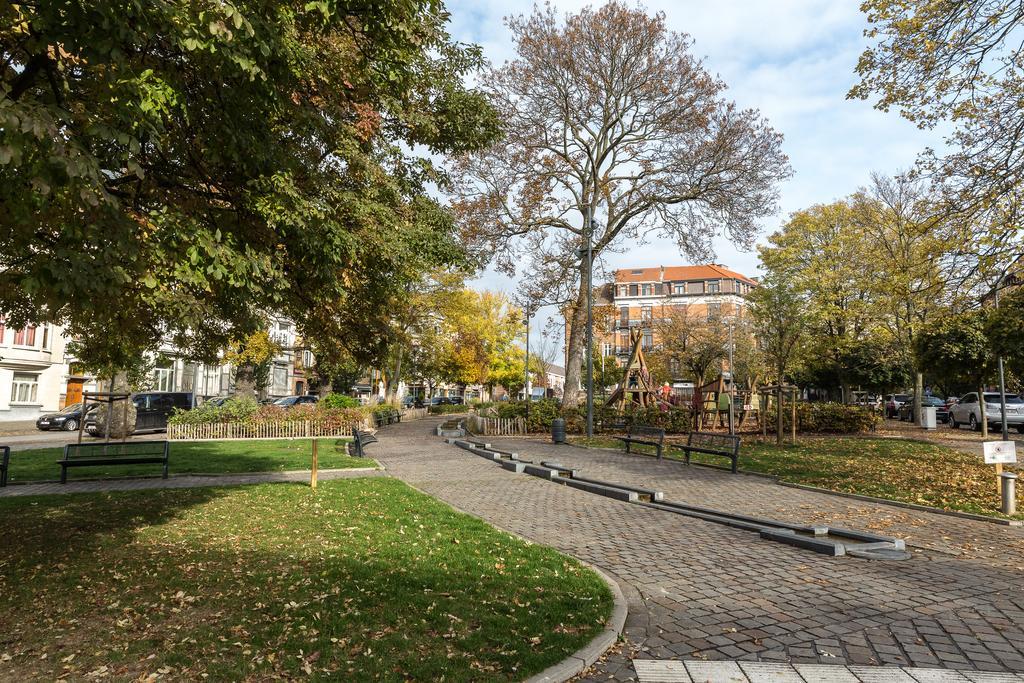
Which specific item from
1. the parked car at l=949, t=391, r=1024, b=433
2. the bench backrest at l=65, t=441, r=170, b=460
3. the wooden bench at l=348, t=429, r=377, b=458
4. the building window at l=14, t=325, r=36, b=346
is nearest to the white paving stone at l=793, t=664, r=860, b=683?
the wooden bench at l=348, t=429, r=377, b=458

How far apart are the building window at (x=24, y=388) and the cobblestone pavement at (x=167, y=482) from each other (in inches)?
1237

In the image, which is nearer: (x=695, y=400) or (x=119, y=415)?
(x=119, y=415)

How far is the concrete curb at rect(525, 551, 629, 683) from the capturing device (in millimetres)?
3756

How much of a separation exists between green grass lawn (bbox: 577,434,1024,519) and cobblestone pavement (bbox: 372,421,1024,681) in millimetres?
1113

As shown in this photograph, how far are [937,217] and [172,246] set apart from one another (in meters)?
12.5

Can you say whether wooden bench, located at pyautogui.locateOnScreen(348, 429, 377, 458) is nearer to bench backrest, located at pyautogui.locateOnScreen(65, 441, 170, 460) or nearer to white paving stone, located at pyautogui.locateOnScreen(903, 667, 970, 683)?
bench backrest, located at pyautogui.locateOnScreen(65, 441, 170, 460)

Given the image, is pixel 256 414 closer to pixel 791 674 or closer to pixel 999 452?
pixel 999 452

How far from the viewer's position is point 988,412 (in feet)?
84.6

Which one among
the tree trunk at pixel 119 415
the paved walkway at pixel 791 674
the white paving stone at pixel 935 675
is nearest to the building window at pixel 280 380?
the tree trunk at pixel 119 415

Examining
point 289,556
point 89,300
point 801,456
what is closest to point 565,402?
point 801,456

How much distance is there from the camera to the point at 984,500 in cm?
976

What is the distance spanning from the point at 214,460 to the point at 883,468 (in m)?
15.9

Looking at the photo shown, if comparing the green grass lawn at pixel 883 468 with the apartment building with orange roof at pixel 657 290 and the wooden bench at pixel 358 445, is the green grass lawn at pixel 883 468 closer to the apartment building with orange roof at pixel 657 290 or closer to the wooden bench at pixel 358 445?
the wooden bench at pixel 358 445

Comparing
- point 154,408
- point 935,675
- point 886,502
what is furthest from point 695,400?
point 154,408
